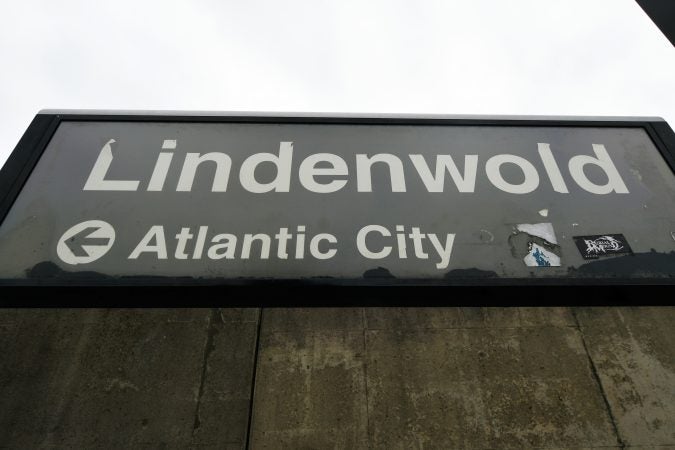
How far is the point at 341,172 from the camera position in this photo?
4.75 feet

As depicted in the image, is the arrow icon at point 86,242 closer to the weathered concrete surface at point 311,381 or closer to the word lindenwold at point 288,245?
the word lindenwold at point 288,245

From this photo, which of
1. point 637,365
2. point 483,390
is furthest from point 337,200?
point 637,365

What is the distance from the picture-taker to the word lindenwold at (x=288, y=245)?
122 cm

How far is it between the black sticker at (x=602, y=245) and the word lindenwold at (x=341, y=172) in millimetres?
192

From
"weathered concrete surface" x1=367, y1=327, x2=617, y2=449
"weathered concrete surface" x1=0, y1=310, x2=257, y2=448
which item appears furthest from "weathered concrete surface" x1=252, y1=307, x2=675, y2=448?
→ "weathered concrete surface" x1=0, y1=310, x2=257, y2=448

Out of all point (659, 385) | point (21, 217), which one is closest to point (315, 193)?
point (21, 217)

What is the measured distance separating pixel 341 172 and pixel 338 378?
2.70 metres

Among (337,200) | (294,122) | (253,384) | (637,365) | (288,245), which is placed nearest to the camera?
(288,245)

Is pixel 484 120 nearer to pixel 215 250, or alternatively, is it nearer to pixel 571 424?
pixel 215 250

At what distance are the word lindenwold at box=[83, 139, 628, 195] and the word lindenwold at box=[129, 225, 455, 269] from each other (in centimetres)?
18

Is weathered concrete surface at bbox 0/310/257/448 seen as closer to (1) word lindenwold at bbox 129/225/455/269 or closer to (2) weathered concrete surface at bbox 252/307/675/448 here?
(2) weathered concrete surface at bbox 252/307/675/448

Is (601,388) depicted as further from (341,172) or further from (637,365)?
(341,172)

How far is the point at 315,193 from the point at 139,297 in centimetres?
57

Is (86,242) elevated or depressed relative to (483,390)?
depressed
